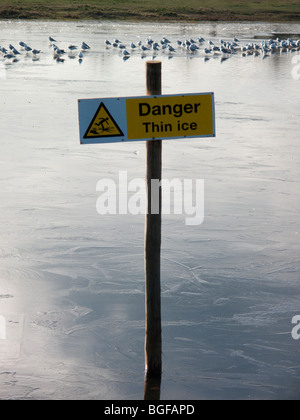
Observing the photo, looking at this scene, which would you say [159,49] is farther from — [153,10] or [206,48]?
[153,10]

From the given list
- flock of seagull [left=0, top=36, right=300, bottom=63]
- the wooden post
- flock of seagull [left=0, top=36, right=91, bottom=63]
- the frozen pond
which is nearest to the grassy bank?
flock of seagull [left=0, top=36, right=300, bottom=63]

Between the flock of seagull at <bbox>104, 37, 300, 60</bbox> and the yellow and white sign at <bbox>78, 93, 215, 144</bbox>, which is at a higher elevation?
the flock of seagull at <bbox>104, 37, 300, 60</bbox>

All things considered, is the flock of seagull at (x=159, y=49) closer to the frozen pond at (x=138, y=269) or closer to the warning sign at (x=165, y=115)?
the frozen pond at (x=138, y=269)

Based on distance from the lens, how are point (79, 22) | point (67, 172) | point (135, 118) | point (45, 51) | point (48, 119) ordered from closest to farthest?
point (135, 118)
point (67, 172)
point (48, 119)
point (45, 51)
point (79, 22)

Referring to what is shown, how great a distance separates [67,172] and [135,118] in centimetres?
829

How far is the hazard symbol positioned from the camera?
21.1 feet

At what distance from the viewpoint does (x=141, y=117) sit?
643cm

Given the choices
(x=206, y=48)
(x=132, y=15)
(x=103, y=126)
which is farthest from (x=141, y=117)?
(x=132, y=15)

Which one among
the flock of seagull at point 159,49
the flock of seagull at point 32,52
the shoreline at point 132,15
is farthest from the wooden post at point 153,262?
the shoreline at point 132,15

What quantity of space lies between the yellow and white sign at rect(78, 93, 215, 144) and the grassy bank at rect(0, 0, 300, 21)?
6493 centimetres

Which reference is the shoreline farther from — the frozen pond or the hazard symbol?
the hazard symbol
